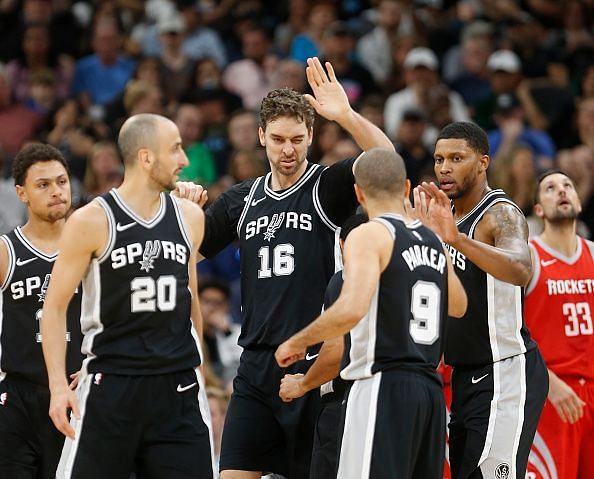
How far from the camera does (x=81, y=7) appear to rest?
18266mm

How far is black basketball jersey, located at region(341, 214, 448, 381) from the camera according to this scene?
21.2 ft

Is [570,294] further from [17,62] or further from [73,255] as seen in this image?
[17,62]

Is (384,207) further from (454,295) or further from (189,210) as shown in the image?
(189,210)

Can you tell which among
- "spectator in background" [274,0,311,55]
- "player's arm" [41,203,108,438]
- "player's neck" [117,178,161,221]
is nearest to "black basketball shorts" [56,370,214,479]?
"player's arm" [41,203,108,438]

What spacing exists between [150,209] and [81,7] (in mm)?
12069

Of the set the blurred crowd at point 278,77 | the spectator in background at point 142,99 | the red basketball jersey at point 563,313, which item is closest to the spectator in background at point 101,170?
the blurred crowd at point 278,77

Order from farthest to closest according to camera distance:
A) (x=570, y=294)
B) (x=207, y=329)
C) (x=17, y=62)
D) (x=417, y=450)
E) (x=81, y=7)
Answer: (x=81, y=7)
(x=17, y=62)
(x=207, y=329)
(x=570, y=294)
(x=417, y=450)

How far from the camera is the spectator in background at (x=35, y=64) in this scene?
53.8ft

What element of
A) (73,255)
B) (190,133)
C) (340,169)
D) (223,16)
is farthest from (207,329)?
(223,16)

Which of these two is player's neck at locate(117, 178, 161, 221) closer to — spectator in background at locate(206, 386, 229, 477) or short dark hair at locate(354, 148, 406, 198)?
short dark hair at locate(354, 148, 406, 198)

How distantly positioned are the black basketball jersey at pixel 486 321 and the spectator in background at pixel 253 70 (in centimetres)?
862

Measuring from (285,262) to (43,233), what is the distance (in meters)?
1.63

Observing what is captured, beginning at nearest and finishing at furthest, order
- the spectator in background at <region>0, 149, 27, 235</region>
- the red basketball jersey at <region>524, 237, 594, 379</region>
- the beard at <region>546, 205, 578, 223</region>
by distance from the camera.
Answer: the red basketball jersey at <region>524, 237, 594, 379</region> → the beard at <region>546, 205, 578, 223</region> → the spectator in background at <region>0, 149, 27, 235</region>

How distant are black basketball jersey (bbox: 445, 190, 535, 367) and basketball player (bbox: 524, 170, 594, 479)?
0.89 meters
